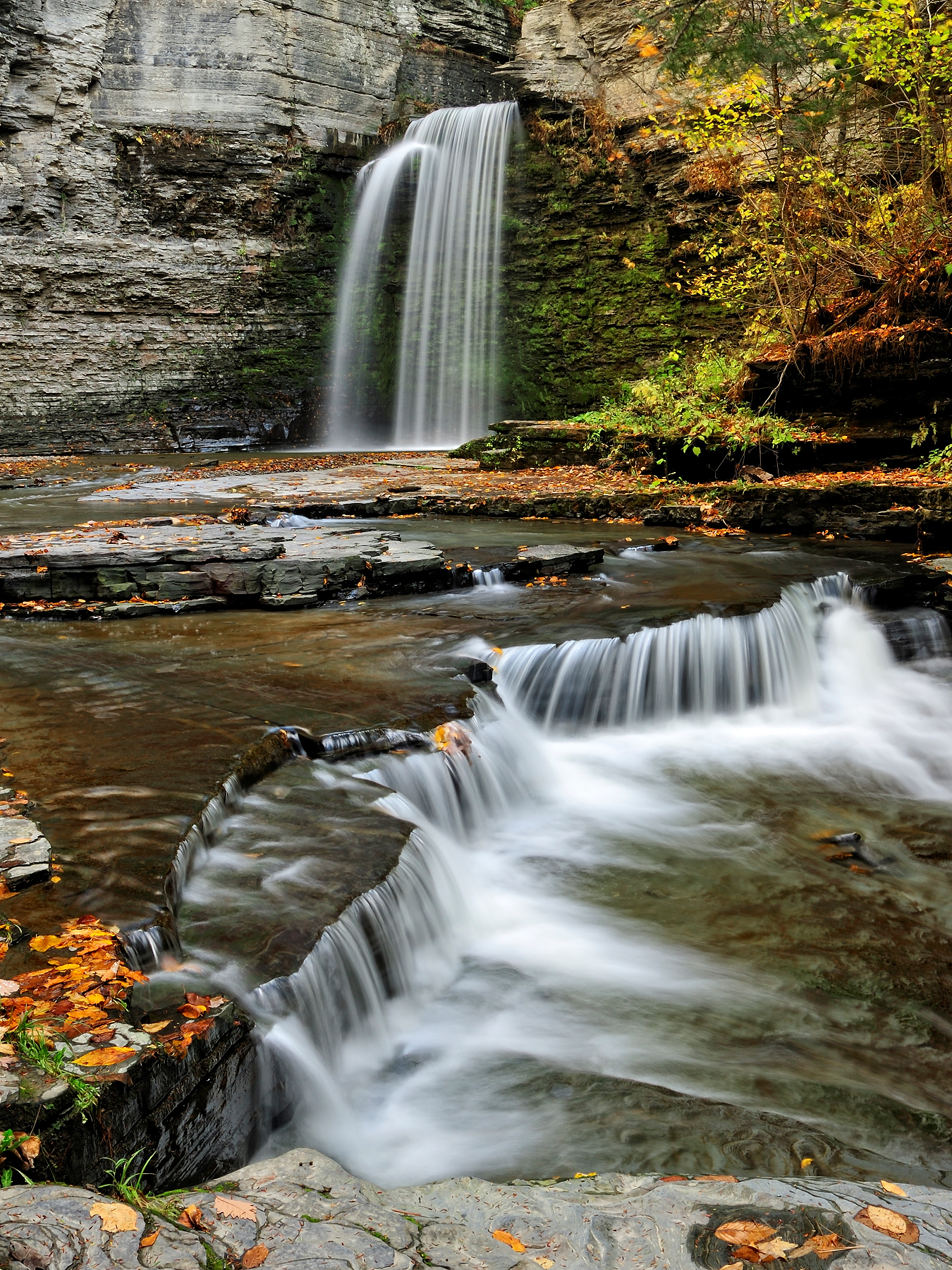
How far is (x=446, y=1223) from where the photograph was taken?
1.87m

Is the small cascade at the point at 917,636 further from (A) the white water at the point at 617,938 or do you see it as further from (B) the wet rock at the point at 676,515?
(B) the wet rock at the point at 676,515

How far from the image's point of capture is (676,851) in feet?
15.8

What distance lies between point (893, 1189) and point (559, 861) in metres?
2.62

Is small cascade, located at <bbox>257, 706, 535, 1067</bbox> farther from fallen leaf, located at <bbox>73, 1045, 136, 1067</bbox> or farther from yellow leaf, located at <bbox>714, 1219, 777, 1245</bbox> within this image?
yellow leaf, located at <bbox>714, 1219, 777, 1245</bbox>

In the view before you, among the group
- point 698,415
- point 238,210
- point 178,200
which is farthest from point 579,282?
point 178,200

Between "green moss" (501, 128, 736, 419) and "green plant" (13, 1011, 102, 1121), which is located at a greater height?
"green moss" (501, 128, 736, 419)

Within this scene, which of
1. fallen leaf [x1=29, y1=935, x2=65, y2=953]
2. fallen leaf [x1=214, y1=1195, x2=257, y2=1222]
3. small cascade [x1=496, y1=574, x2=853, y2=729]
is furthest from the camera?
small cascade [x1=496, y1=574, x2=853, y2=729]

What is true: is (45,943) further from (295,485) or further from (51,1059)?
(295,485)

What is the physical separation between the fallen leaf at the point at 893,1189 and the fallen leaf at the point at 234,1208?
56.9 inches

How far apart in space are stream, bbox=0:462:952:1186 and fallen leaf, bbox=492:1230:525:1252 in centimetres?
97

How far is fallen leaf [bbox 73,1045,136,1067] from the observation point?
2.05 metres

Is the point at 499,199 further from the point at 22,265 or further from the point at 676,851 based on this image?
the point at 676,851

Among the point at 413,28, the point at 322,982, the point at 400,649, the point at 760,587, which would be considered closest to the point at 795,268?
the point at 760,587

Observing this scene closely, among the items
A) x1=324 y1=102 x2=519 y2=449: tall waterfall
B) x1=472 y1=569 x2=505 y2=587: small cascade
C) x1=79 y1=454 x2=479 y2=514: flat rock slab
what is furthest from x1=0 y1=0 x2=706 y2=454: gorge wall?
x1=472 y1=569 x2=505 y2=587: small cascade
